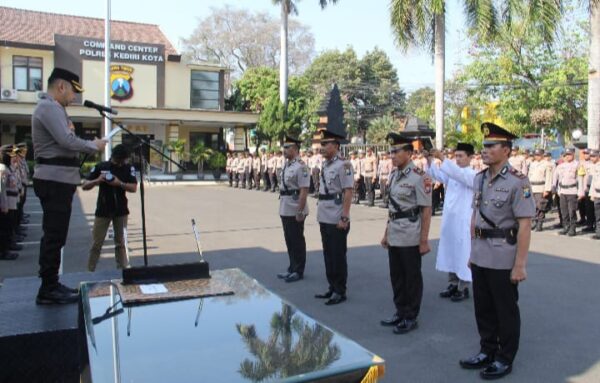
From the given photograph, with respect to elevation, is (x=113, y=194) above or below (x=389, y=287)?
above

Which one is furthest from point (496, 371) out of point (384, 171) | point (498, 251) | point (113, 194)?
point (384, 171)

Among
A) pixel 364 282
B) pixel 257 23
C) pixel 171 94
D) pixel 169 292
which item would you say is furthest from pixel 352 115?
pixel 169 292

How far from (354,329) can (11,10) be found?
118 ft

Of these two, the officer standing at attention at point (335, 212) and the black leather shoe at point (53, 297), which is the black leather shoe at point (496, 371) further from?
the black leather shoe at point (53, 297)

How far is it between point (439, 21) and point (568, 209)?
8673 millimetres

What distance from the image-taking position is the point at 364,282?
733cm

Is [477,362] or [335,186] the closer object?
[477,362]

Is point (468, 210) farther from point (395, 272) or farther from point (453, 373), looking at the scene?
point (453, 373)

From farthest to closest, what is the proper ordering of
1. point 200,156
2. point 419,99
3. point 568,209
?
point 419,99, point 200,156, point 568,209

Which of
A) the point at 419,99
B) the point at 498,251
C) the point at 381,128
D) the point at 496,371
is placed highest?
the point at 419,99

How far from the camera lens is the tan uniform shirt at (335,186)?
6530mm

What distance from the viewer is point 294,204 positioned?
7633mm

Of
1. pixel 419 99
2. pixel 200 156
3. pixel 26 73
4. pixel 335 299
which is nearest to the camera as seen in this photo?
pixel 335 299

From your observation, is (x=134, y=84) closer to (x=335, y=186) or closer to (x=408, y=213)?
(x=335, y=186)
